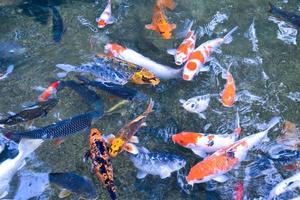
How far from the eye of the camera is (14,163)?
13.8 ft

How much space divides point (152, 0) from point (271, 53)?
218 cm

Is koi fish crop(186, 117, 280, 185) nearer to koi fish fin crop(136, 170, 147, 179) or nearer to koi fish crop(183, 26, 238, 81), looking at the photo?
koi fish fin crop(136, 170, 147, 179)

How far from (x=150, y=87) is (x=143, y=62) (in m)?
0.36

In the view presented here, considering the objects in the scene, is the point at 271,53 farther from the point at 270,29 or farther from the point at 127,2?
the point at 127,2

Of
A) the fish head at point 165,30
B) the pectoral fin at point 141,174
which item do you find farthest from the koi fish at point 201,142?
the fish head at point 165,30

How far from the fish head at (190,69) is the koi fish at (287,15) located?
6.45 feet

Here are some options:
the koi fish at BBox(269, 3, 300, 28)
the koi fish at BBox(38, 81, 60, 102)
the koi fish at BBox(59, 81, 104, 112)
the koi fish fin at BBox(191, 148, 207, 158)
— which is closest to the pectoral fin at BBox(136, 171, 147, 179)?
the koi fish fin at BBox(191, 148, 207, 158)

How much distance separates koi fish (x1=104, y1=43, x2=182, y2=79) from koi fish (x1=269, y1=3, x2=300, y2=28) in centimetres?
215

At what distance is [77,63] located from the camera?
5430 millimetres

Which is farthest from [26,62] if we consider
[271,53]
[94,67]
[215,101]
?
[271,53]

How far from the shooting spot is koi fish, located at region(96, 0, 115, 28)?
19.2 feet

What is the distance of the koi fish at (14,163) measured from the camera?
13.4ft

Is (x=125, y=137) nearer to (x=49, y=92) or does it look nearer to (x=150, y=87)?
(x=150, y=87)

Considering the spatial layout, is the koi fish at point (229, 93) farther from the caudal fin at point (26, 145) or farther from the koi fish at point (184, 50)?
the caudal fin at point (26, 145)
